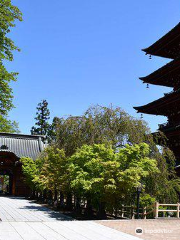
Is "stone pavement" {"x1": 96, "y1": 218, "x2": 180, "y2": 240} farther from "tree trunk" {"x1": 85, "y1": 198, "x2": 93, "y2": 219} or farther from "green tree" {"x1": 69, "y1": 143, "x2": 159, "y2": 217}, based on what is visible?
"tree trunk" {"x1": 85, "y1": 198, "x2": 93, "y2": 219}

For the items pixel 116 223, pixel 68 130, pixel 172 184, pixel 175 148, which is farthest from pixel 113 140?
pixel 175 148

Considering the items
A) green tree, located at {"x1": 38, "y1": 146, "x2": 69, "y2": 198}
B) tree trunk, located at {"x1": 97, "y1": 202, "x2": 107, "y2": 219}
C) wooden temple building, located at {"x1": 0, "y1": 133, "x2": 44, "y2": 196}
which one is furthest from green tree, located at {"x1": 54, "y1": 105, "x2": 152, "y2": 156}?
wooden temple building, located at {"x1": 0, "y1": 133, "x2": 44, "y2": 196}

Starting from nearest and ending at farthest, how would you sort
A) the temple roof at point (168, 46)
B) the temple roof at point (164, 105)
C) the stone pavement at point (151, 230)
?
the stone pavement at point (151, 230) → the temple roof at point (164, 105) → the temple roof at point (168, 46)

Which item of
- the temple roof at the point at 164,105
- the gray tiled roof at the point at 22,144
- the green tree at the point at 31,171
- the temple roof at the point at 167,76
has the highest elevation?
the temple roof at the point at 167,76

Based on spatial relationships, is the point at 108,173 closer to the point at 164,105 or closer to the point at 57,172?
the point at 57,172

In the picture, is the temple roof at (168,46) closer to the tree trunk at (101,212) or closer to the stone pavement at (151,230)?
the tree trunk at (101,212)

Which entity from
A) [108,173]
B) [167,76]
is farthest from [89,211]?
[167,76]

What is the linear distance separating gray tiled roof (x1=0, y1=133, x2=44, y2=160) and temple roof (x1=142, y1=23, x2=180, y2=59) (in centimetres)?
1703

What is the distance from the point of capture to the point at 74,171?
50.6 feet

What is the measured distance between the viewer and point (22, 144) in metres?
36.6

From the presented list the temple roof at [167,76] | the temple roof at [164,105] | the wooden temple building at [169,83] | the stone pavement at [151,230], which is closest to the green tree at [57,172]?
the stone pavement at [151,230]

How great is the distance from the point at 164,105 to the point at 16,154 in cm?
1738

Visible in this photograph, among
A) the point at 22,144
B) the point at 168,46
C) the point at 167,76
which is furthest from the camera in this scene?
the point at 22,144

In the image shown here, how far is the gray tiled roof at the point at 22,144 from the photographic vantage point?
3456 centimetres
